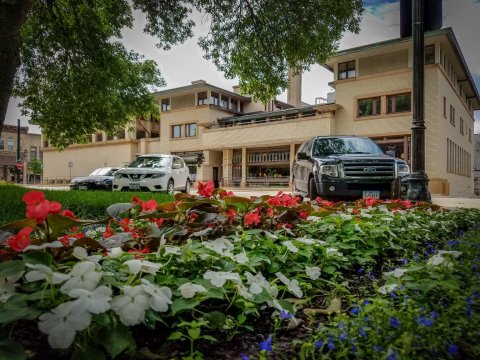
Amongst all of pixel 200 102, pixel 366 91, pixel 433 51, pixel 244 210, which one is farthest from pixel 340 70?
pixel 244 210

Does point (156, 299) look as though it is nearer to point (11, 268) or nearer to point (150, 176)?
point (11, 268)

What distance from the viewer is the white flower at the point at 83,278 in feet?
3.79

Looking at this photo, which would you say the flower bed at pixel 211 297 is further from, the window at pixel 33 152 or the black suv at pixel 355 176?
the window at pixel 33 152

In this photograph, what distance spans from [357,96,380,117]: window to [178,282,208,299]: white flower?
1158 inches

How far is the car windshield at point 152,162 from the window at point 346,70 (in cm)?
2000

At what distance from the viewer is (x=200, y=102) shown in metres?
40.7

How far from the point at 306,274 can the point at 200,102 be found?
39855mm

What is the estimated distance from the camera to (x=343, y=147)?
9.83 metres

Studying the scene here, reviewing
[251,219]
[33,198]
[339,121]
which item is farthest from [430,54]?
[33,198]

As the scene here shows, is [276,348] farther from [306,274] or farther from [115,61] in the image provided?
[115,61]

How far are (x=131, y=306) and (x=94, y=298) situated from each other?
11 cm

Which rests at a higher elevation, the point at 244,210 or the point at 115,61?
the point at 115,61

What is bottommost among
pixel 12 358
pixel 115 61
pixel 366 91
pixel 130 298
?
pixel 12 358

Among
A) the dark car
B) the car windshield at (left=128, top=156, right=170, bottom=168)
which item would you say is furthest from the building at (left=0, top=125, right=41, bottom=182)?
the car windshield at (left=128, top=156, right=170, bottom=168)
